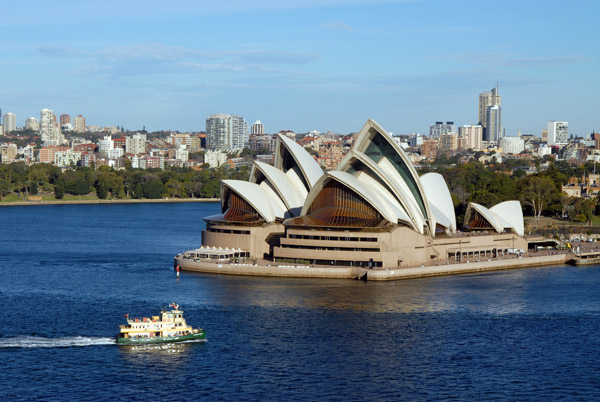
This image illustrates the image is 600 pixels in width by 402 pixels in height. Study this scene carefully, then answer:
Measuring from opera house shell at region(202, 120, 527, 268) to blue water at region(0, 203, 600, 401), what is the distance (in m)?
3.19

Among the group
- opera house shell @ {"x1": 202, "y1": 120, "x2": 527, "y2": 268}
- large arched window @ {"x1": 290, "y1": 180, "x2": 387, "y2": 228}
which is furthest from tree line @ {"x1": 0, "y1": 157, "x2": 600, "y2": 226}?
large arched window @ {"x1": 290, "y1": 180, "x2": 387, "y2": 228}

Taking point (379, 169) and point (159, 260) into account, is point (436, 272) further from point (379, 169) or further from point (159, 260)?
point (159, 260)

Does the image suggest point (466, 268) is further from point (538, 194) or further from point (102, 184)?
point (102, 184)

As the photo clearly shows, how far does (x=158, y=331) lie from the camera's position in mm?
34875

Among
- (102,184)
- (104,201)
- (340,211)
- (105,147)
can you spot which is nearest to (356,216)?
(340,211)

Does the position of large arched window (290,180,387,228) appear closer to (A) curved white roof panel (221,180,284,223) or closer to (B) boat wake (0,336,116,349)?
(A) curved white roof panel (221,180,284,223)

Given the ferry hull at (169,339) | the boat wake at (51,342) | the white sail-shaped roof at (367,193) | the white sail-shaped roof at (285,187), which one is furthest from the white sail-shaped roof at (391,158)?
the boat wake at (51,342)

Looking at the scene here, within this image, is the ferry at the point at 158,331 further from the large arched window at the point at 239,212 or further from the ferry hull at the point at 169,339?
the large arched window at the point at 239,212

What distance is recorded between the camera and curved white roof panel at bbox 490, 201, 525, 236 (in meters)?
60.7

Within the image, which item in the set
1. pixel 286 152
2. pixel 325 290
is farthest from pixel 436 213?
pixel 325 290

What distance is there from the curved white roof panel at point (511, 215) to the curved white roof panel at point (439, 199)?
3.21 metres

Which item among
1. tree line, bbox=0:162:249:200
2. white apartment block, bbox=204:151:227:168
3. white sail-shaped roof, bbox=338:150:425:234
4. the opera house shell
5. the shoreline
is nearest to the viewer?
the opera house shell

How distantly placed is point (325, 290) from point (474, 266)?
11456 millimetres

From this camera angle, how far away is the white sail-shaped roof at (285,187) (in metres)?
57.0
